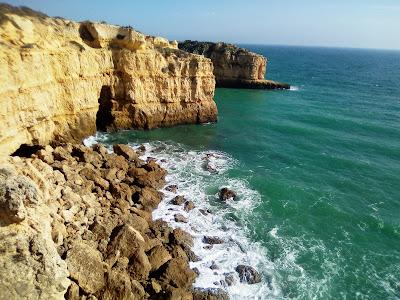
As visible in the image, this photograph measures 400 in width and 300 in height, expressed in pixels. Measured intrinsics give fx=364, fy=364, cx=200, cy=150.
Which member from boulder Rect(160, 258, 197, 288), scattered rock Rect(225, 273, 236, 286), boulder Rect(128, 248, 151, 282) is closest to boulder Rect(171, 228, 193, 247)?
boulder Rect(160, 258, 197, 288)

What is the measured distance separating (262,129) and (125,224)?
3042 centimetres

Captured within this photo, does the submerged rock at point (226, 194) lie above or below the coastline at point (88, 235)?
below

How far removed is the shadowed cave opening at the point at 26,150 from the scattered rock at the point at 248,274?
16.2 m

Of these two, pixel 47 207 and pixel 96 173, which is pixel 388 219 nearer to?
pixel 96 173

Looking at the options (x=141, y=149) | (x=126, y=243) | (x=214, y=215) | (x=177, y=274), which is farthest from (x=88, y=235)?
(x=141, y=149)

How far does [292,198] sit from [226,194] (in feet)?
17.6

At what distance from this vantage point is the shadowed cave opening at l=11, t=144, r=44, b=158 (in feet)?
83.3

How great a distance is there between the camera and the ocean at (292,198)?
67.3 ft

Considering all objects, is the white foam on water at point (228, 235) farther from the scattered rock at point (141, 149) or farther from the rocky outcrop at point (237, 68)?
the rocky outcrop at point (237, 68)

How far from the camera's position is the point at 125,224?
1973 centimetres

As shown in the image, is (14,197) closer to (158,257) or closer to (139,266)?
(139,266)

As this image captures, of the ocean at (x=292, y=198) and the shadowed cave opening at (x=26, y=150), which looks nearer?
the ocean at (x=292, y=198)

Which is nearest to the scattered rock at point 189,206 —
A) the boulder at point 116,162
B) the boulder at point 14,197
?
the boulder at point 116,162

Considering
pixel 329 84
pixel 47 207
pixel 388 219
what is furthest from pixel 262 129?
pixel 329 84
